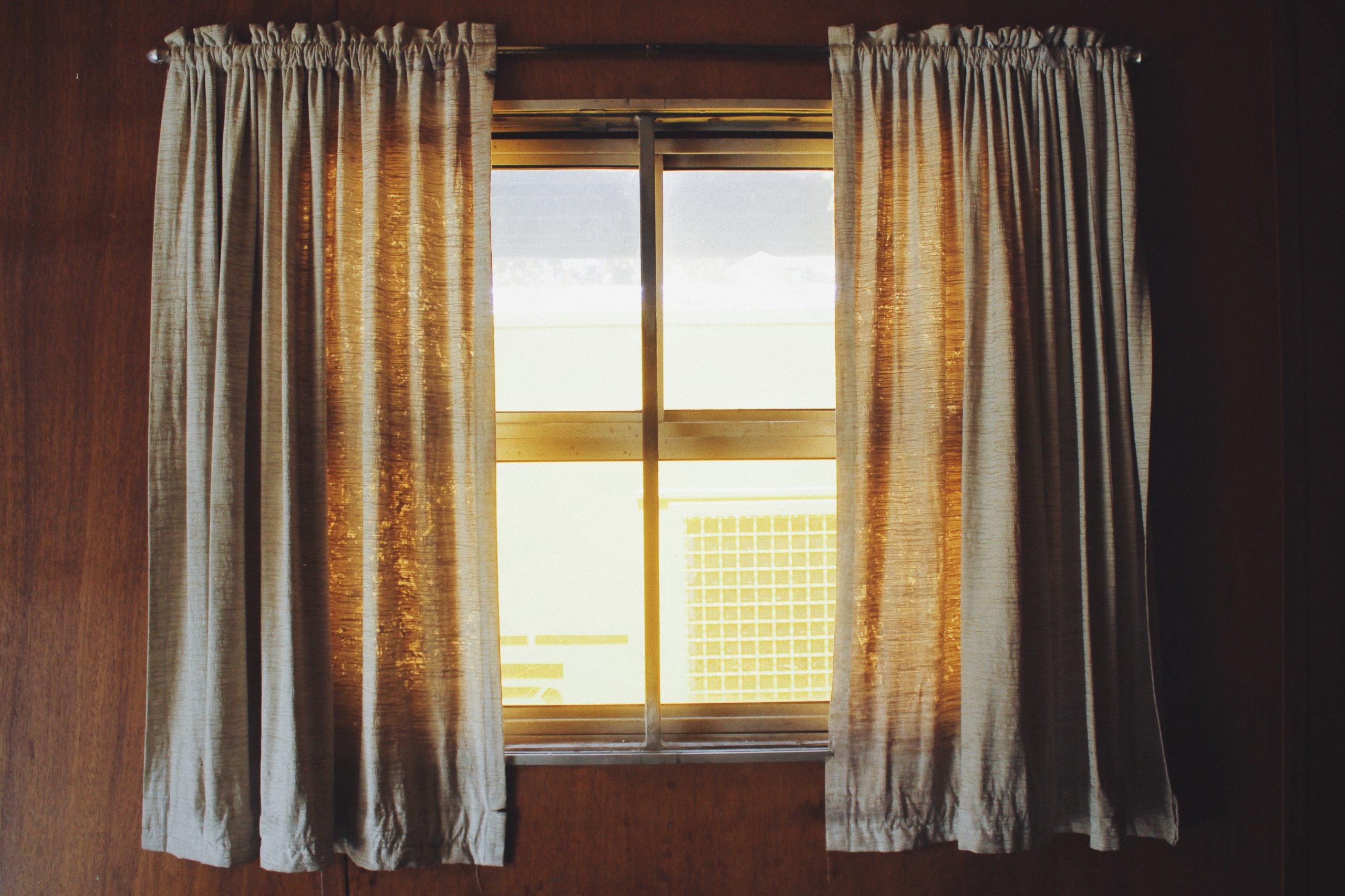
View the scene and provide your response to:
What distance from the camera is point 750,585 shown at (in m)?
1.56

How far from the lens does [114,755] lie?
137 cm

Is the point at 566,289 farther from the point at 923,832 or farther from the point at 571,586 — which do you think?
the point at 923,832

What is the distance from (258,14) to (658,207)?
1053 mm

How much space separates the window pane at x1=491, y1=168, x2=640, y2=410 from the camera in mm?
1517

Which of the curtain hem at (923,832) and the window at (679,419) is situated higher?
the window at (679,419)

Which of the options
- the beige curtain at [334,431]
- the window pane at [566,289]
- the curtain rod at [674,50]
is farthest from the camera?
the window pane at [566,289]

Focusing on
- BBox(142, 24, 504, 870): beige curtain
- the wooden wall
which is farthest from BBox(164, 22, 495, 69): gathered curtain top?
the wooden wall

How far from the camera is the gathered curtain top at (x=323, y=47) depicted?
4.36 ft

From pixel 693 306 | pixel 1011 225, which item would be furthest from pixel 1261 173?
pixel 693 306

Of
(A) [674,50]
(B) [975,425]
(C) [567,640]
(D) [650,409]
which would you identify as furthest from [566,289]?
(B) [975,425]

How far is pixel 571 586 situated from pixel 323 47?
139 cm

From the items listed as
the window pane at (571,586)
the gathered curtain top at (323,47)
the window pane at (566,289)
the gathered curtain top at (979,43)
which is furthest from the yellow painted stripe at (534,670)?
the gathered curtain top at (979,43)

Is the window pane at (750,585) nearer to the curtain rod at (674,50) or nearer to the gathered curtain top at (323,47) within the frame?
the curtain rod at (674,50)

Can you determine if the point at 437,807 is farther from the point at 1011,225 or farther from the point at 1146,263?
the point at 1146,263
